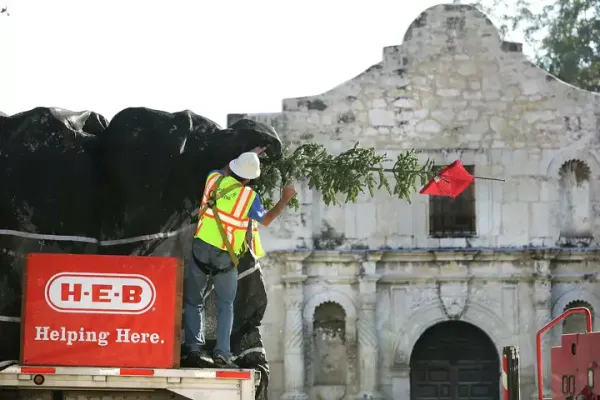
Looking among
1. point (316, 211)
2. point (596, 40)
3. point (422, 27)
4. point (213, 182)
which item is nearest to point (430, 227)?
point (316, 211)

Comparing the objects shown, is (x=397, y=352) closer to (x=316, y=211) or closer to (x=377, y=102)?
(x=316, y=211)

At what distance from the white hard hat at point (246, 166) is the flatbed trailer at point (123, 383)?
1.77 meters

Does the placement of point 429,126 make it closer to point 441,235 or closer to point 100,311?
point 441,235

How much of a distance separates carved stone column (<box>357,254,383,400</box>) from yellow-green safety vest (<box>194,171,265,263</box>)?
13650mm

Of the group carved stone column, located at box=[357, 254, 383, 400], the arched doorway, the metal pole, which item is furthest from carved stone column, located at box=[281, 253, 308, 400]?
the metal pole

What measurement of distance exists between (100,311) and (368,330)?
14725 mm

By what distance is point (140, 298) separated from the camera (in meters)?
10.4

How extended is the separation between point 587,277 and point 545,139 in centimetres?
268

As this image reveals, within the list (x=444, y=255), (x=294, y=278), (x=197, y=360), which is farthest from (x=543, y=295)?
(x=197, y=360)

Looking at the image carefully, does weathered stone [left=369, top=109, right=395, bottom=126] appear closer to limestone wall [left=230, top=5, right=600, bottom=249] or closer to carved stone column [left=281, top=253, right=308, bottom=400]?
limestone wall [left=230, top=5, right=600, bottom=249]

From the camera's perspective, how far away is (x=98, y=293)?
10.4 meters

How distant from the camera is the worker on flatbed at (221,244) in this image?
11.0 m

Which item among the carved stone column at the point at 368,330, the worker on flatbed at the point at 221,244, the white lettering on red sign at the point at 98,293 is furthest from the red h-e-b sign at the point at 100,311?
the carved stone column at the point at 368,330

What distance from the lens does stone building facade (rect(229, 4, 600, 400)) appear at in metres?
24.8
